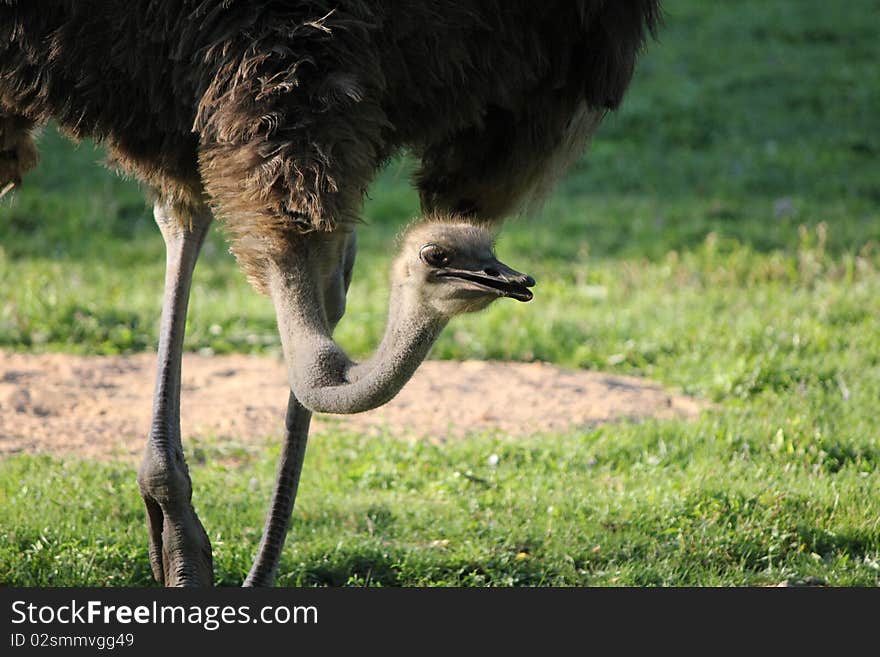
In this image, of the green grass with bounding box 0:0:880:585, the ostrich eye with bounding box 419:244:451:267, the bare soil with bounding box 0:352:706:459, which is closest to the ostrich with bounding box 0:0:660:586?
the ostrich eye with bounding box 419:244:451:267

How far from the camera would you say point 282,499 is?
458 centimetres

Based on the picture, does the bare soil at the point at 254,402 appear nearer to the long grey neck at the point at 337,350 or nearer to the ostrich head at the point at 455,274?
the long grey neck at the point at 337,350

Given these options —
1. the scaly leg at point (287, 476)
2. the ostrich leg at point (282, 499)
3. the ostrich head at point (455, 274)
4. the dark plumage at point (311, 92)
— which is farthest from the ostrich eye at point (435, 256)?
the ostrich leg at point (282, 499)

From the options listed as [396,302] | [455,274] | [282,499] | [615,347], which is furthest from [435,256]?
[615,347]

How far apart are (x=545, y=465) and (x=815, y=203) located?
15.8 ft

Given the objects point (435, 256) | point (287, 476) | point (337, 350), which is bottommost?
point (287, 476)

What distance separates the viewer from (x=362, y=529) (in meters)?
4.98

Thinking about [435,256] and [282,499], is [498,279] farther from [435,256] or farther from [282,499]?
[282,499]

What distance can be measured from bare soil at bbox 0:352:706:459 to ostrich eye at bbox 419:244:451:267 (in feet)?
9.16

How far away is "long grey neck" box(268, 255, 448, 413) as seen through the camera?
320 cm

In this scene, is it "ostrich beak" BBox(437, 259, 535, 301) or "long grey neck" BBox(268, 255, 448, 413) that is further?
"long grey neck" BBox(268, 255, 448, 413)

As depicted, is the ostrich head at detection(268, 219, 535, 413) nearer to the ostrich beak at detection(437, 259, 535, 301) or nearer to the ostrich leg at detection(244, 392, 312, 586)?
the ostrich beak at detection(437, 259, 535, 301)

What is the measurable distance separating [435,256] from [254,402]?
3.24m

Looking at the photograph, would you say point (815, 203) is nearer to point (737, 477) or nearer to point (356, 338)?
point (356, 338)
